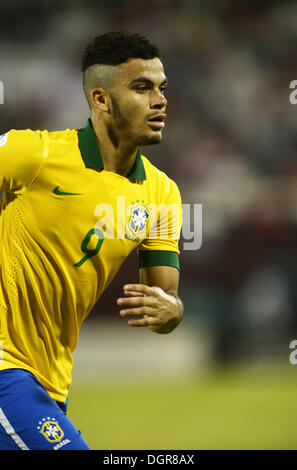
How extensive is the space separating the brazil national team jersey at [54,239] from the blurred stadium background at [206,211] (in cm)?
425

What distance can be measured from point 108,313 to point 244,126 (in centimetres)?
420

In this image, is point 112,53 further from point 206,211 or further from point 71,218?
point 206,211

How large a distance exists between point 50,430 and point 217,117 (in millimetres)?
10334

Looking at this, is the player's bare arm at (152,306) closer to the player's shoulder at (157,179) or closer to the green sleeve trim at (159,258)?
the green sleeve trim at (159,258)

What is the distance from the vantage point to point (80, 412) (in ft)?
28.5

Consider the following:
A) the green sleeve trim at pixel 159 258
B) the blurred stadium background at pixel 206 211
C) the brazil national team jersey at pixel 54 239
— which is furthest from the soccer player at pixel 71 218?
→ the blurred stadium background at pixel 206 211

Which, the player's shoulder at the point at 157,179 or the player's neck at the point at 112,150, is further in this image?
the player's shoulder at the point at 157,179

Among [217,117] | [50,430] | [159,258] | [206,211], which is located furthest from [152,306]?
[217,117]

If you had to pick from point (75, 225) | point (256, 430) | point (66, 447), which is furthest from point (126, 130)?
point (256, 430)

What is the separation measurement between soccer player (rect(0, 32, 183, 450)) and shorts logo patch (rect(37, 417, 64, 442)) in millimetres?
59

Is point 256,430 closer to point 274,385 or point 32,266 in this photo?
point 274,385

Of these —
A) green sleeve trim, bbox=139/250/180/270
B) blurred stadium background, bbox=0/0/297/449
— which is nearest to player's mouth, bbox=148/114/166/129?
green sleeve trim, bbox=139/250/180/270

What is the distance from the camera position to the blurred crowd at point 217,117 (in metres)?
10.5

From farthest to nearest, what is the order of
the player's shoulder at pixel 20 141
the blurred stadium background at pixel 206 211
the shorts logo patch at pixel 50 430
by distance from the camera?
the blurred stadium background at pixel 206 211
the player's shoulder at pixel 20 141
the shorts logo patch at pixel 50 430
